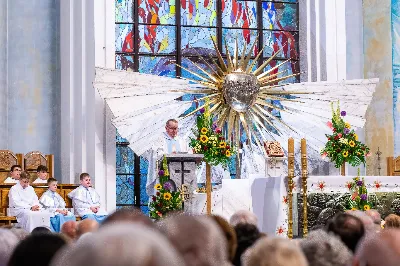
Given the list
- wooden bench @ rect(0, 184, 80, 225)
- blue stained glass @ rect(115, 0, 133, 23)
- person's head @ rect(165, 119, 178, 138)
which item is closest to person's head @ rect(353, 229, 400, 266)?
person's head @ rect(165, 119, 178, 138)

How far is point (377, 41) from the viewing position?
1491 centimetres

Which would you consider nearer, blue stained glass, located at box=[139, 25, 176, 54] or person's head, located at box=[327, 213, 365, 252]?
person's head, located at box=[327, 213, 365, 252]

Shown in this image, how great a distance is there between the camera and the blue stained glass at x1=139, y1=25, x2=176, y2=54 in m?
14.7

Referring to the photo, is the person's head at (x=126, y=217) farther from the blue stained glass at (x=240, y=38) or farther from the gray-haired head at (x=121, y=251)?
the blue stained glass at (x=240, y=38)

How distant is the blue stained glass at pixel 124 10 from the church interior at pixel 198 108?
1.0 inches

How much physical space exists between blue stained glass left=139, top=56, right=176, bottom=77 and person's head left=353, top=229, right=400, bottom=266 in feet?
39.1

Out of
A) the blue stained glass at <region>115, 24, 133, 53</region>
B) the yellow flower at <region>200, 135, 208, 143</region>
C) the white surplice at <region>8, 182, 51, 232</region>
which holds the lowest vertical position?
the white surplice at <region>8, 182, 51, 232</region>

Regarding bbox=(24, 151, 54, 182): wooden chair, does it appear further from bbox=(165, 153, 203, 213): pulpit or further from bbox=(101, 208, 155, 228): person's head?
bbox=(101, 208, 155, 228): person's head

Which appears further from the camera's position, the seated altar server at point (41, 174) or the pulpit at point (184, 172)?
the seated altar server at point (41, 174)

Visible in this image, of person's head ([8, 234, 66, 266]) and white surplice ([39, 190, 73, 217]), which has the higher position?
person's head ([8, 234, 66, 266])

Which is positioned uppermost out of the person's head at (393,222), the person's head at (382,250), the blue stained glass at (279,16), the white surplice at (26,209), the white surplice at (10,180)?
the blue stained glass at (279,16)

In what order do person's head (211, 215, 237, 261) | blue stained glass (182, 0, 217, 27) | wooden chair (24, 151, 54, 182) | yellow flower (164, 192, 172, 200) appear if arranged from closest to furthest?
1. person's head (211, 215, 237, 261)
2. yellow flower (164, 192, 172, 200)
3. wooden chair (24, 151, 54, 182)
4. blue stained glass (182, 0, 217, 27)

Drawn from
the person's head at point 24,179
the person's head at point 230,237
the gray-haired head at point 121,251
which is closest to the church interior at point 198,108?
the person's head at point 24,179

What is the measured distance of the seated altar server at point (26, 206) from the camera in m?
11.2
